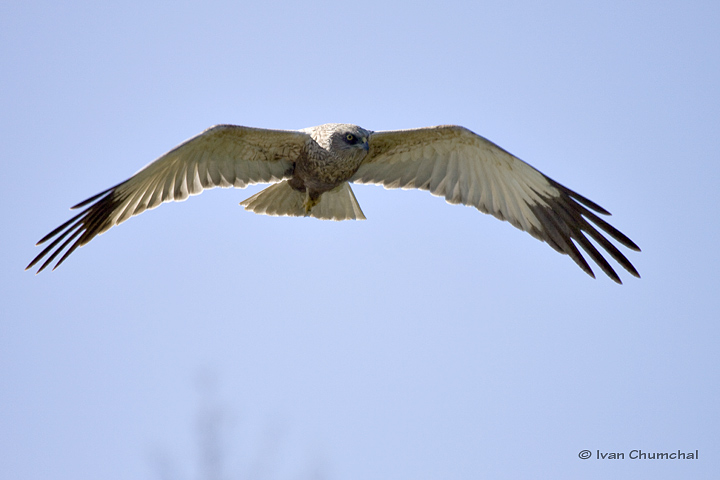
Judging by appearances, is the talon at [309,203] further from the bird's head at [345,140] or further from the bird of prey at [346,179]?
the bird's head at [345,140]

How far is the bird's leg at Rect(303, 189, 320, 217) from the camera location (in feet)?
29.7

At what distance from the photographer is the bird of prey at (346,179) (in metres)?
8.16

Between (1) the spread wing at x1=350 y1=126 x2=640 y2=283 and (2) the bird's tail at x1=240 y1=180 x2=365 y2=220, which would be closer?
(1) the spread wing at x1=350 y1=126 x2=640 y2=283

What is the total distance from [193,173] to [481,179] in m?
3.27

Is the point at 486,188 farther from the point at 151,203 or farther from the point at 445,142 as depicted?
the point at 151,203

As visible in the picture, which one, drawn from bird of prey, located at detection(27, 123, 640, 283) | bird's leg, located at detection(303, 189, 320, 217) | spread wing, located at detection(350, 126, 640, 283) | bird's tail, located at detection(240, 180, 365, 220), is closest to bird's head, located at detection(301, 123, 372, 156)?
bird of prey, located at detection(27, 123, 640, 283)

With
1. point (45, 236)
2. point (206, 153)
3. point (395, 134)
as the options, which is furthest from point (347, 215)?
point (45, 236)

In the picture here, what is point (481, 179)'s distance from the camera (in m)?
9.08

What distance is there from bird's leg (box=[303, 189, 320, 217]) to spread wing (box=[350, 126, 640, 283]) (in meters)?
0.49

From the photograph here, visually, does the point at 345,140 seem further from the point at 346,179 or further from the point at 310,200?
the point at 310,200

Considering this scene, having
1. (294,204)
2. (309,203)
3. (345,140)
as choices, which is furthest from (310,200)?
(345,140)

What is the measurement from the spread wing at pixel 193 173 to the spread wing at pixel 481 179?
1.02 meters

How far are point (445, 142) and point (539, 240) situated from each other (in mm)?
1526

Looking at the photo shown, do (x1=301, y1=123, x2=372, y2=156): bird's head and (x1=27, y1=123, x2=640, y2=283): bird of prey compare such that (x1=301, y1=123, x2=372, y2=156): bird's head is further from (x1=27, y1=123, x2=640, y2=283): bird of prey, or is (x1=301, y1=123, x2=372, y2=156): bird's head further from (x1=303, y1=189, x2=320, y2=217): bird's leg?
(x1=303, y1=189, x2=320, y2=217): bird's leg
